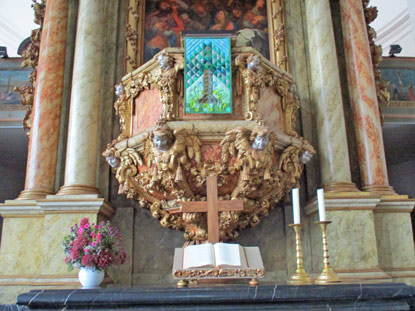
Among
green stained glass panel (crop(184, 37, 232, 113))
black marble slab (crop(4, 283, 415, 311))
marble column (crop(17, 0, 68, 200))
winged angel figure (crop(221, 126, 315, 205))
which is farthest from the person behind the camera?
marble column (crop(17, 0, 68, 200))

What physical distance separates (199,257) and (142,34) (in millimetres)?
4052

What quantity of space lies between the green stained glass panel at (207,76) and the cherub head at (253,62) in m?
0.22

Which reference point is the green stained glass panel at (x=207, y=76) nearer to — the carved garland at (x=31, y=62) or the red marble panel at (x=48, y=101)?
the red marble panel at (x=48, y=101)

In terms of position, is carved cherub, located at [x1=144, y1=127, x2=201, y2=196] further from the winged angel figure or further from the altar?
the winged angel figure

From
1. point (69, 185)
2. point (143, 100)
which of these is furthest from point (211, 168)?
point (69, 185)

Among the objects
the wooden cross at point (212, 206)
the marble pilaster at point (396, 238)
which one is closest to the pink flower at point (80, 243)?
the wooden cross at point (212, 206)

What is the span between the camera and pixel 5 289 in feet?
16.1

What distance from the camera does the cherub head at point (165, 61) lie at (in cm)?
485

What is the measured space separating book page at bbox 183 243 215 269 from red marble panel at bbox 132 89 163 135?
192 centimetres

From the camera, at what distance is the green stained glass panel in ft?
15.6

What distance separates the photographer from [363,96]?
5852 mm

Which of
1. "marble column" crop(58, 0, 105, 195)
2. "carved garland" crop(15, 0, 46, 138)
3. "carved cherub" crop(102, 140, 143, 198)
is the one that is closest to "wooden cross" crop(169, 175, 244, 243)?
"carved cherub" crop(102, 140, 143, 198)

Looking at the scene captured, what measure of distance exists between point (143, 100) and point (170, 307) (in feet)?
9.43

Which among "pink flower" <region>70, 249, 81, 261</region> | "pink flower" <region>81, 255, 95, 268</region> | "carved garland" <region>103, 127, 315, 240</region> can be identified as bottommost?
"pink flower" <region>81, 255, 95, 268</region>
